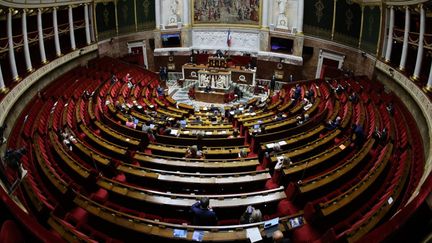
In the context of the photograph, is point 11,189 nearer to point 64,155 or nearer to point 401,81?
point 64,155

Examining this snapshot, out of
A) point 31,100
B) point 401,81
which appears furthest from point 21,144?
point 401,81

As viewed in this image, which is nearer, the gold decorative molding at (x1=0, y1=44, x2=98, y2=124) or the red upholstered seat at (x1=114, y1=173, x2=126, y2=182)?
the red upholstered seat at (x1=114, y1=173, x2=126, y2=182)

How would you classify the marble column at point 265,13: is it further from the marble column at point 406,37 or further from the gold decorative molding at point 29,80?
the gold decorative molding at point 29,80

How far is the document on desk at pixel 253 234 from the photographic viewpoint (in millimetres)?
5598

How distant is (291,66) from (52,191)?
19349 mm

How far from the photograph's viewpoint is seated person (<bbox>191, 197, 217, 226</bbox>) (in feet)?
20.5

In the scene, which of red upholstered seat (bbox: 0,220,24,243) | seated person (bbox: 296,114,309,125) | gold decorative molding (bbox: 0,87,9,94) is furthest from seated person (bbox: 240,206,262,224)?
gold decorative molding (bbox: 0,87,9,94)

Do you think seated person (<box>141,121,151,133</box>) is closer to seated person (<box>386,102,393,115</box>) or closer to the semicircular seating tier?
the semicircular seating tier

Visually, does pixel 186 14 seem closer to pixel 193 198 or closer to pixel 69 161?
pixel 69 161

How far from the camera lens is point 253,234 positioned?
5.69 metres

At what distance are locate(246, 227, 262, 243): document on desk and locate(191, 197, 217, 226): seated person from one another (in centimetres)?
84

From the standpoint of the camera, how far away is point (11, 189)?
6.20m

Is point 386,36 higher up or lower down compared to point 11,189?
higher up

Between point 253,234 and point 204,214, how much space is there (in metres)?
1.11
